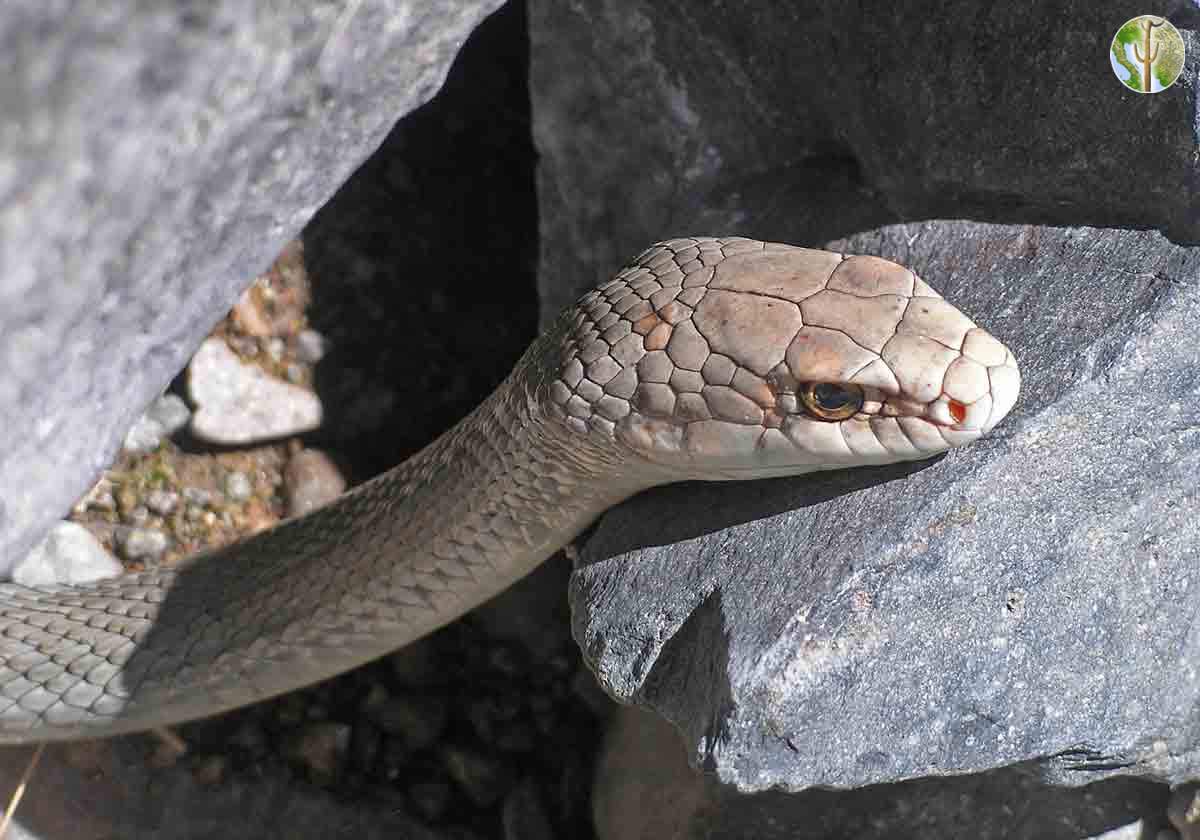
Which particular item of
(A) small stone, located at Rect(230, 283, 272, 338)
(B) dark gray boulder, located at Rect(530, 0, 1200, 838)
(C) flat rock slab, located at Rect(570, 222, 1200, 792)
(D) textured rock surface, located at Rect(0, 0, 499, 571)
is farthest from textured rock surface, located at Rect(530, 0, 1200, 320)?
(A) small stone, located at Rect(230, 283, 272, 338)

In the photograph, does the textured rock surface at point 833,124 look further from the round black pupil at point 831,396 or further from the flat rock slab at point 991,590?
the round black pupil at point 831,396

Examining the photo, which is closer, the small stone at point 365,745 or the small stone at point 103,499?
the small stone at point 365,745

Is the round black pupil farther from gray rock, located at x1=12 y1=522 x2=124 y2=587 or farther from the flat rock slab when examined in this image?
gray rock, located at x1=12 y1=522 x2=124 y2=587

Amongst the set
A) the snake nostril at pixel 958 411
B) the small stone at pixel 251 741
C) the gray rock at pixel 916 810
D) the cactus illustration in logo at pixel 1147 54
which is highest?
the cactus illustration in logo at pixel 1147 54

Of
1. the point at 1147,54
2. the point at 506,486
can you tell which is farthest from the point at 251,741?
the point at 1147,54

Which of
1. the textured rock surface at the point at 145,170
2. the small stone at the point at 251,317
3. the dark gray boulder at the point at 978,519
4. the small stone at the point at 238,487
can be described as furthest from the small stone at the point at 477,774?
the textured rock surface at the point at 145,170

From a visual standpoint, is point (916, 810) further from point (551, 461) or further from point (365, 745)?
point (365, 745)

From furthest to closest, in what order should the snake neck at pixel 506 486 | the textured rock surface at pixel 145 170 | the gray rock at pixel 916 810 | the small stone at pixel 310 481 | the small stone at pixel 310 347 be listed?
the small stone at pixel 310 347
the small stone at pixel 310 481
the gray rock at pixel 916 810
the snake neck at pixel 506 486
the textured rock surface at pixel 145 170
